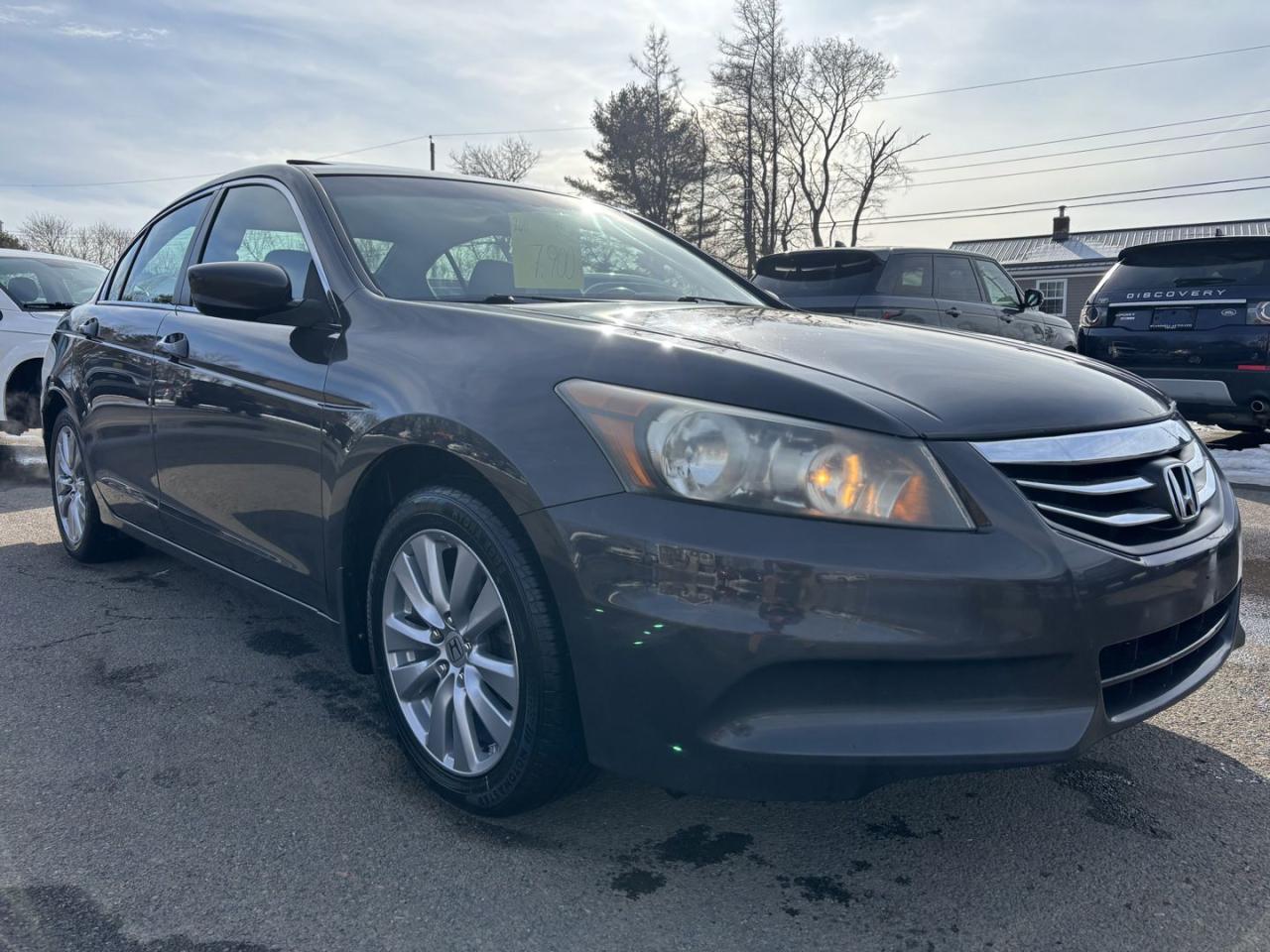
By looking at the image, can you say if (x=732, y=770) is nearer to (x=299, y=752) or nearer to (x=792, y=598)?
(x=792, y=598)

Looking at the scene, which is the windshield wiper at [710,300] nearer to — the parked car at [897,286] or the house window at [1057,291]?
the parked car at [897,286]

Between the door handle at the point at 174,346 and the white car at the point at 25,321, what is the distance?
5445 mm

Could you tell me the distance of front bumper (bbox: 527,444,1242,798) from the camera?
1773 mm

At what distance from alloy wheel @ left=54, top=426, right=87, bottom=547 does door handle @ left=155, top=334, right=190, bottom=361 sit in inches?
46.8

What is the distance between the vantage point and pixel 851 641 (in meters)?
1.77

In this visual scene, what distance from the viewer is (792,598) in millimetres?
1778

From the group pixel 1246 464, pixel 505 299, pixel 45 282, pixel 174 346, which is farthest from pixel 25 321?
pixel 1246 464

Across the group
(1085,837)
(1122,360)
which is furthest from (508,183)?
(1122,360)

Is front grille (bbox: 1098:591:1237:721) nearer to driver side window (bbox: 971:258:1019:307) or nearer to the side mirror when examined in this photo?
the side mirror

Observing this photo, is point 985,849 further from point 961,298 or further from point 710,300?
point 961,298

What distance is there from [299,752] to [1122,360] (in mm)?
6860

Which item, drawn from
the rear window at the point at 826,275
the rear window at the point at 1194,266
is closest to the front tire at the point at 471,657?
the rear window at the point at 1194,266

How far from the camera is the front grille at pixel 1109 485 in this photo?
1908mm

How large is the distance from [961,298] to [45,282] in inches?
328
